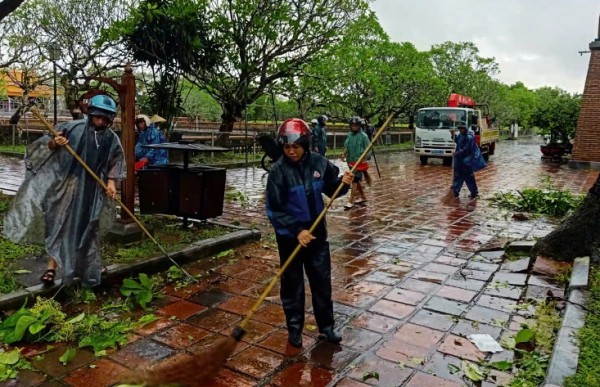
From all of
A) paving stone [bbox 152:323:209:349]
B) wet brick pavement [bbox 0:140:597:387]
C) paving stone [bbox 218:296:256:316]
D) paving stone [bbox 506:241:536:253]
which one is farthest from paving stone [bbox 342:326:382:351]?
paving stone [bbox 506:241:536:253]

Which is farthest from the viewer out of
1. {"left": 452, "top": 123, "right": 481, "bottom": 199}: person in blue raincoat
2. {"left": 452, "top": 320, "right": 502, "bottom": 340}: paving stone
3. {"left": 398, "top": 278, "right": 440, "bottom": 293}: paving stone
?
{"left": 452, "top": 123, "right": 481, "bottom": 199}: person in blue raincoat

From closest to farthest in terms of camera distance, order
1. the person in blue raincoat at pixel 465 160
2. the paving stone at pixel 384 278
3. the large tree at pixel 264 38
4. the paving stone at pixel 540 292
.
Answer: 1. the paving stone at pixel 540 292
2. the paving stone at pixel 384 278
3. the person in blue raincoat at pixel 465 160
4. the large tree at pixel 264 38

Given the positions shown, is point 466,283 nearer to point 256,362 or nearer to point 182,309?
point 256,362

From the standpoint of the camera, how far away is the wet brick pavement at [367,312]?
3188 mm

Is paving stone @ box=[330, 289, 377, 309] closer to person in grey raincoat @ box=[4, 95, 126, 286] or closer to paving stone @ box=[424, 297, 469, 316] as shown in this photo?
paving stone @ box=[424, 297, 469, 316]

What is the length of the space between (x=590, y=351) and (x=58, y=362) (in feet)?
11.5

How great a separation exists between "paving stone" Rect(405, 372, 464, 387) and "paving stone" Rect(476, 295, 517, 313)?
4.76ft

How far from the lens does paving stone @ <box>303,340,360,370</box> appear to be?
10.8ft

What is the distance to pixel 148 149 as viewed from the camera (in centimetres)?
766

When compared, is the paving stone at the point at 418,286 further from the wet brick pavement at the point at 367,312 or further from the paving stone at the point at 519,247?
the paving stone at the point at 519,247

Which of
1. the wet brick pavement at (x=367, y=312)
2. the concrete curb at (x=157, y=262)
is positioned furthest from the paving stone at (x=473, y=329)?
the concrete curb at (x=157, y=262)

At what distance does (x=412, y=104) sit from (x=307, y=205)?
27.1 meters

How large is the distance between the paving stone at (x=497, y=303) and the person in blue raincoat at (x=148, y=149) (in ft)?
16.9

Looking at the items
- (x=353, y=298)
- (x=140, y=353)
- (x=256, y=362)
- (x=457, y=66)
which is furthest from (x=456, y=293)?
(x=457, y=66)
